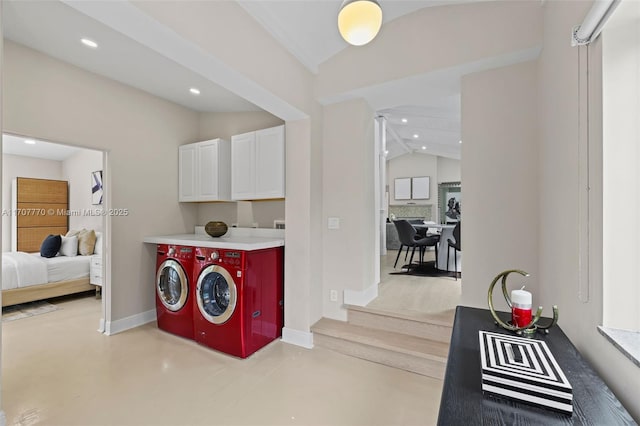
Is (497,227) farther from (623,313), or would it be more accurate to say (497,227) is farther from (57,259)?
(57,259)

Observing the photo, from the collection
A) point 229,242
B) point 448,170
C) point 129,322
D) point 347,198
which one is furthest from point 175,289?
point 448,170

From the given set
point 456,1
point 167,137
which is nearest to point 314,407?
point 456,1

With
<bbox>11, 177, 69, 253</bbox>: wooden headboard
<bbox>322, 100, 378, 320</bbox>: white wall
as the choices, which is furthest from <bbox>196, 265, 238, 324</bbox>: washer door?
<bbox>11, 177, 69, 253</bbox>: wooden headboard

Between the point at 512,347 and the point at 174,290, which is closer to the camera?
the point at 512,347

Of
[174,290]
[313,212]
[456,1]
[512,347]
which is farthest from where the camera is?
[174,290]

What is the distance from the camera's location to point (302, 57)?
2.64 metres

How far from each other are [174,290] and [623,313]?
3470 mm

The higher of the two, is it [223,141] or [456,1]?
[456,1]

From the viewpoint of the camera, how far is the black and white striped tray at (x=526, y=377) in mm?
761

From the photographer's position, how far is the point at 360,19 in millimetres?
1290

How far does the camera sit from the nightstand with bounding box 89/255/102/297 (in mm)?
4285

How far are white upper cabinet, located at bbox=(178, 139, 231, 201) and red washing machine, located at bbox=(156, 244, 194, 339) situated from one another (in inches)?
32.5

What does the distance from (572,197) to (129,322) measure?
4142mm

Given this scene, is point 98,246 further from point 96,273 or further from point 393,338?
point 393,338
